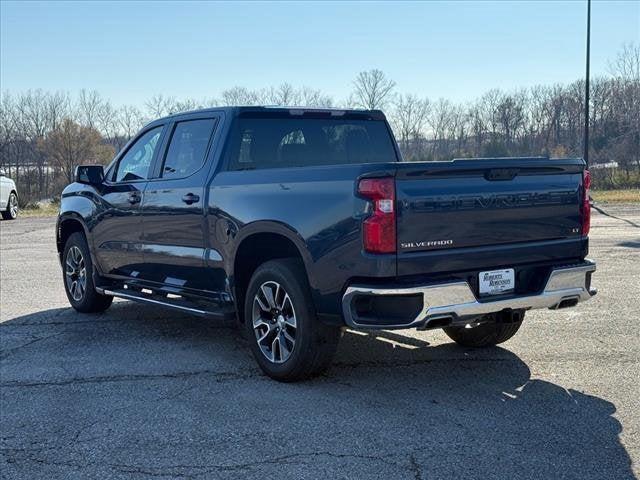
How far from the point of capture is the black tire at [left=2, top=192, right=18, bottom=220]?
76.8 feet

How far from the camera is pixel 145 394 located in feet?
16.2

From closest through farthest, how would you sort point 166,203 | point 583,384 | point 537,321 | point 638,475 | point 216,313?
point 638,475
point 583,384
point 216,313
point 166,203
point 537,321

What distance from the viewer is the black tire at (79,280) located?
754 cm

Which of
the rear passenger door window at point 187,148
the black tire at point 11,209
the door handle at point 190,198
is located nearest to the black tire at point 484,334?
the door handle at point 190,198

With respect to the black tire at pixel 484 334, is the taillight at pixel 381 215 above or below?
above

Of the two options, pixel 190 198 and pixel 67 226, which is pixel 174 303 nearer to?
pixel 190 198

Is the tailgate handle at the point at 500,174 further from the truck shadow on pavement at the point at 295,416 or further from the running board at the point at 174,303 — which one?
the running board at the point at 174,303

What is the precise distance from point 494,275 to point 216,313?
2158 millimetres

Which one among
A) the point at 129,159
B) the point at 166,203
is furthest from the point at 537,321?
the point at 129,159

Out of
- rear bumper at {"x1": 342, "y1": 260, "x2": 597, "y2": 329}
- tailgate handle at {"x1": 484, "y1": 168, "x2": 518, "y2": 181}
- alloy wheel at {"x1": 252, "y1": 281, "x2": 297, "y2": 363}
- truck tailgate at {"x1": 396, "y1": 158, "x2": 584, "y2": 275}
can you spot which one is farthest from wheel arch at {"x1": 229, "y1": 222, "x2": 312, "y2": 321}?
tailgate handle at {"x1": 484, "y1": 168, "x2": 518, "y2": 181}

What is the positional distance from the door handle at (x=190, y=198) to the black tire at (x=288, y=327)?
92 centimetres

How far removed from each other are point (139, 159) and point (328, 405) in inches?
134

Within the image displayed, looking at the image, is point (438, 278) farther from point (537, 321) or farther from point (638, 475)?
point (537, 321)

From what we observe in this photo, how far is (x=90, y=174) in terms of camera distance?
23.7 feet
